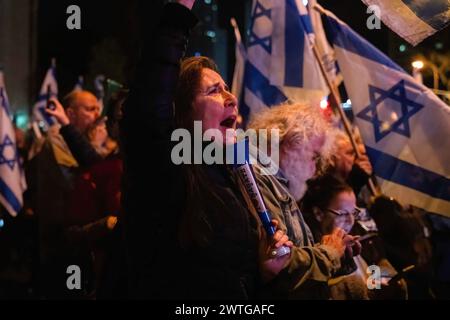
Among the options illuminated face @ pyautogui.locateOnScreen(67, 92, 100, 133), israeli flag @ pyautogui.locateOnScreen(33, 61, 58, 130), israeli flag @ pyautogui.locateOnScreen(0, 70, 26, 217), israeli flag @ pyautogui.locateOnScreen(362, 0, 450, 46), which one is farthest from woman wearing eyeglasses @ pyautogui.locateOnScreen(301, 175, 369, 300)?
israeli flag @ pyautogui.locateOnScreen(33, 61, 58, 130)

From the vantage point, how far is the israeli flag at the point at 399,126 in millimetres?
4172

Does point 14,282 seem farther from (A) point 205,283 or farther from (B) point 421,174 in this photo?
(A) point 205,283

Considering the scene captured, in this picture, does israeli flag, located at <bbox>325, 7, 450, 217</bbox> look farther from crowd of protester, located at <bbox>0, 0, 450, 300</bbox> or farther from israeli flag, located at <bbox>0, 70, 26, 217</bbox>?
israeli flag, located at <bbox>0, 70, 26, 217</bbox>

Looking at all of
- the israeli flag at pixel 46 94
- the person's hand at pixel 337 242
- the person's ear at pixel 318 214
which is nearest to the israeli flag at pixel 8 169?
the israeli flag at pixel 46 94

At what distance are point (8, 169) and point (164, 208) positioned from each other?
5415mm

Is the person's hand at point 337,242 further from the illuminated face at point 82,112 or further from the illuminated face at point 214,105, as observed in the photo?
the illuminated face at point 82,112

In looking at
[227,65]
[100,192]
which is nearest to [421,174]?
[100,192]

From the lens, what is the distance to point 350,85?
474 centimetres

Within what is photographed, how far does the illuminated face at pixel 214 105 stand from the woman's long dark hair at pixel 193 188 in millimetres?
25

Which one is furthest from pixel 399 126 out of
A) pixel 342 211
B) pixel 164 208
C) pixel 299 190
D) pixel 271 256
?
pixel 164 208

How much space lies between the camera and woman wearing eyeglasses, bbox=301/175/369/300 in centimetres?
403

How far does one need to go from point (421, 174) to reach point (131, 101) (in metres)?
2.45

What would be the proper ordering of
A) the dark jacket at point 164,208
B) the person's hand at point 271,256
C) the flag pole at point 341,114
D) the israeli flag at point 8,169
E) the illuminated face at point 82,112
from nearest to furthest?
the dark jacket at point 164,208 → the person's hand at point 271,256 → the flag pole at point 341,114 → the illuminated face at point 82,112 → the israeli flag at point 8,169

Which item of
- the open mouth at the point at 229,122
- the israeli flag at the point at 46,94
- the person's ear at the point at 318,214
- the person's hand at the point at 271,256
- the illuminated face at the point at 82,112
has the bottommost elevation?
the person's hand at the point at 271,256
